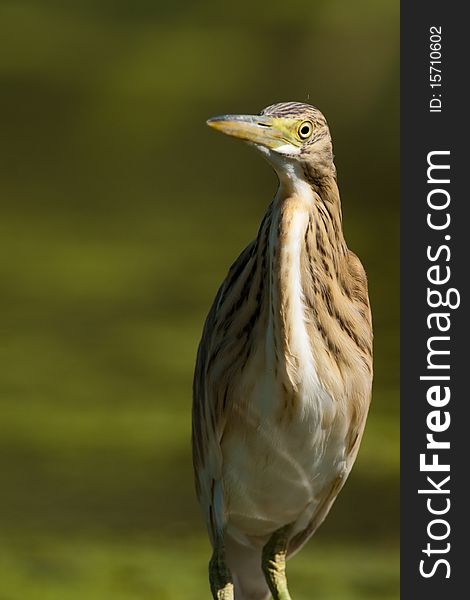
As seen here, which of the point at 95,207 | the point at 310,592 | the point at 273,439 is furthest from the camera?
the point at 95,207

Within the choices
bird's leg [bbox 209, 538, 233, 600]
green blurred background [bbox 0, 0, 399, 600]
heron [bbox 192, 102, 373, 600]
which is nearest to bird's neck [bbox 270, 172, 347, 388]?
heron [bbox 192, 102, 373, 600]

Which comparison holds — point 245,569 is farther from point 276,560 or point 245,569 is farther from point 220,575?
point 220,575

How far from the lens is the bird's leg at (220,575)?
1750 millimetres

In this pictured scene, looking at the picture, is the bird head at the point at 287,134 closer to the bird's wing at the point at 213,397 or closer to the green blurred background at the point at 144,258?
the bird's wing at the point at 213,397

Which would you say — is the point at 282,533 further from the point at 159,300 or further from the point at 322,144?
the point at 159,300

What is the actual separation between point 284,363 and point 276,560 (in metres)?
0.35

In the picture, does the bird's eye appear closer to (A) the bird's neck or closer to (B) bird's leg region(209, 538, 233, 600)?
(A) the bird's neck

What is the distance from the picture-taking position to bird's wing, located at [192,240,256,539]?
1.71 metres

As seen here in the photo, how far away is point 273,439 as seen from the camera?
1687 mm

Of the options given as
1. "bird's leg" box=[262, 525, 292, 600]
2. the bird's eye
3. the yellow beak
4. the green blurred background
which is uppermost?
the green blurred background

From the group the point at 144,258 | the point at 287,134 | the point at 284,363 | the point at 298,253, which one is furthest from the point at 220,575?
the point at 144,258

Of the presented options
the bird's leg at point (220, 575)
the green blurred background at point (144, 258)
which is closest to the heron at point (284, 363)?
the bird's leg at point (220, 575)

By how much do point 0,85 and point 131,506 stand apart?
3053mm

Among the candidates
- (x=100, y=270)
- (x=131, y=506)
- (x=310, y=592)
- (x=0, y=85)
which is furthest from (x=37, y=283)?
(x=310, y=592)
